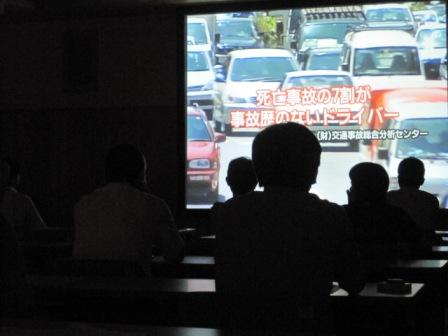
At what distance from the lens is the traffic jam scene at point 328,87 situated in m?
6.99

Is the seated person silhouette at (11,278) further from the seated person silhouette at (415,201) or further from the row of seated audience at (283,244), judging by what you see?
the seated person silhouette at (415,201)

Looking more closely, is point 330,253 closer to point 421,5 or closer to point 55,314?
point 55,314

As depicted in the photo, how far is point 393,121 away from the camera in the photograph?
7.04m

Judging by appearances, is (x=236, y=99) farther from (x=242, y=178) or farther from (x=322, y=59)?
(x=242, y=178)

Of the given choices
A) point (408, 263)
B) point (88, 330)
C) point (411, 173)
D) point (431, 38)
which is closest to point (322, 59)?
point (431, 38)

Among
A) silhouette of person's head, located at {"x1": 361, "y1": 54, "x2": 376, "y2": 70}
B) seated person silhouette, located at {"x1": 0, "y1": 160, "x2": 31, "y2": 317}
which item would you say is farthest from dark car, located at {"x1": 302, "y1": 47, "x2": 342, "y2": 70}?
seated person silhouette, located at {"x1": 0, "y1": 160, "x2": 31, "y2": 317}

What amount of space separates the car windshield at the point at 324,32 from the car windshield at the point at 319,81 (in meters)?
0.29

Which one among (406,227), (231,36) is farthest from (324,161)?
(406,227)

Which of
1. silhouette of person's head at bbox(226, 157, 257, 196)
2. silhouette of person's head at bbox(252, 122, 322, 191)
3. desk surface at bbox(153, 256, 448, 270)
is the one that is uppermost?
silhouette of person's head at bbox(252, 122, 322, 191)

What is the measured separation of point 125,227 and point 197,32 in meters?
4.22

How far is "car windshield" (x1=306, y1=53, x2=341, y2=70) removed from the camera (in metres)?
7.18

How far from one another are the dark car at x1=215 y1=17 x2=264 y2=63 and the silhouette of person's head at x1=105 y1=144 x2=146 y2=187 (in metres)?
3.63

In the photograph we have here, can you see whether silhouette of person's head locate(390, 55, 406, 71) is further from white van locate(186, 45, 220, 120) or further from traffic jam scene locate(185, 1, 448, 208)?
white van locate(186, 45, 220, 120)

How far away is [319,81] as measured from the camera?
285 inches
